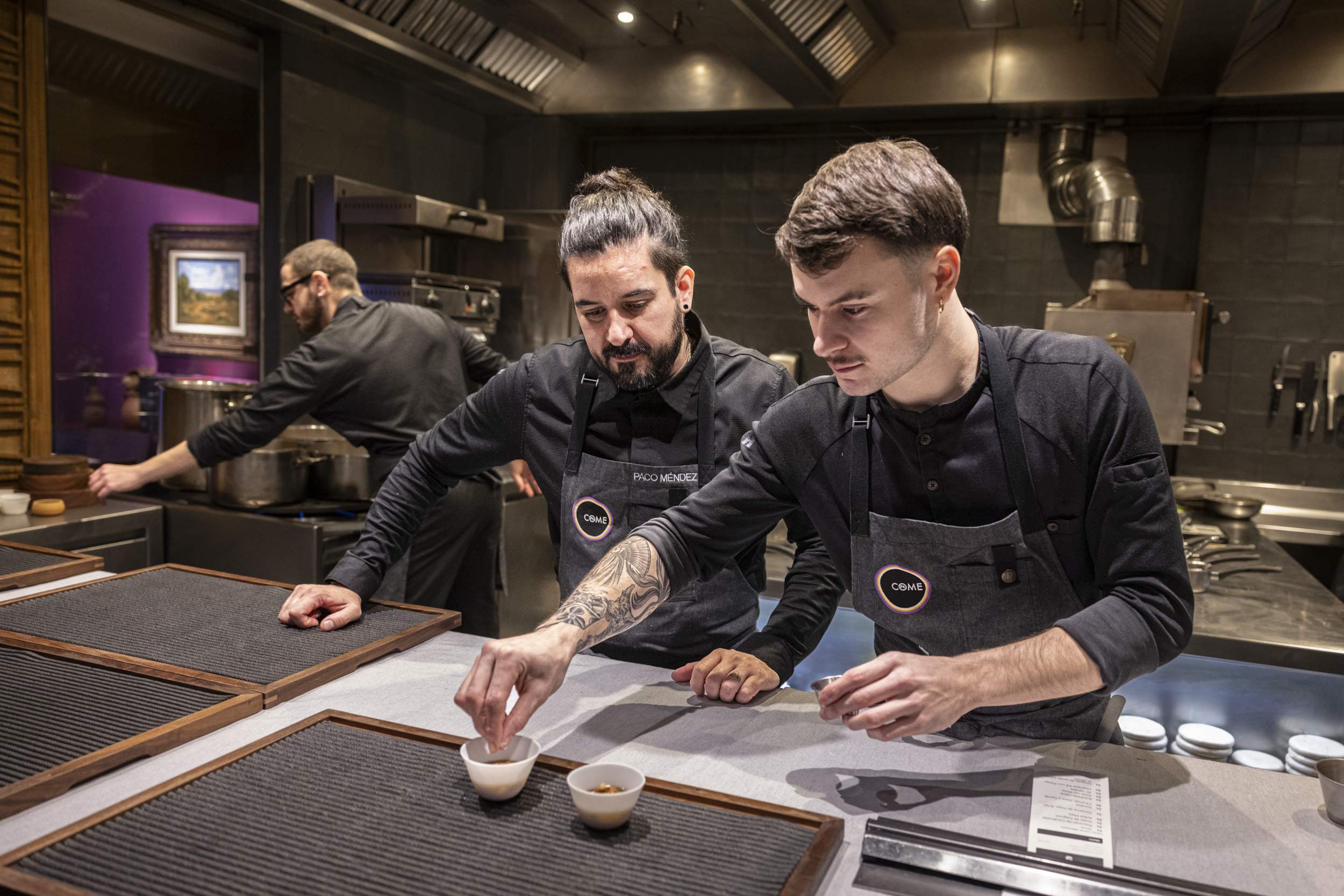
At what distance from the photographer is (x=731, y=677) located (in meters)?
1.51

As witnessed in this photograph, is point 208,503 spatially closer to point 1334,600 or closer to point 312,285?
point 312,285

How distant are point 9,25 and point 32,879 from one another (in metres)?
3.50

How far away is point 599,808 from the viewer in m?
1.03

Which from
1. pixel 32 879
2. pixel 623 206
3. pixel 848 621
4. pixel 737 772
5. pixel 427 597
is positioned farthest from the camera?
pixel 427 597

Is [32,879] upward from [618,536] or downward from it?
downward

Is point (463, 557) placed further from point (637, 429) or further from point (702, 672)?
point (702, 672)

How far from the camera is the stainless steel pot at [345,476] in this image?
11.4ft

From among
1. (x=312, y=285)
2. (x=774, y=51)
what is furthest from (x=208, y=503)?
(x=774, y=51)

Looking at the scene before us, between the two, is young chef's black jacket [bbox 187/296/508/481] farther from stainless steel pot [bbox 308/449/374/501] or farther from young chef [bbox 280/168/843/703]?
young chef [bbox 280/168/843/703]

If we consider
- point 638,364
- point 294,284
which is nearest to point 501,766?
point 638,364

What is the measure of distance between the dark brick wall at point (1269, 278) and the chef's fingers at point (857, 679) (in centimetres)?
480

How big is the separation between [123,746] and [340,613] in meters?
0.56

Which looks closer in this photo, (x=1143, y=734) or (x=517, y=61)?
(x=1143, y=734)

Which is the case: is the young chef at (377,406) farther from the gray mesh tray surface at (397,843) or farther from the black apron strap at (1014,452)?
the black apron strap at (1014,452)
